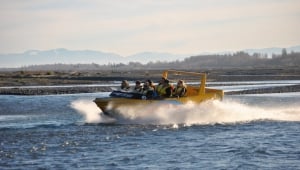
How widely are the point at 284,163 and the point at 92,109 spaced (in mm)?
12180

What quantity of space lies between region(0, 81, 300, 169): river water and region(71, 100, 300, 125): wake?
4 cm

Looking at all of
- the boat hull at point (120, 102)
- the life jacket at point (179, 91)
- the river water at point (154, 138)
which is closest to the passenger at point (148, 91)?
the boat hull at point (120, 102)

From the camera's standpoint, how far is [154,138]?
21453mm

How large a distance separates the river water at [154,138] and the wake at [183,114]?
4cm

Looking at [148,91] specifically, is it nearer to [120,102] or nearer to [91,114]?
[120,102]

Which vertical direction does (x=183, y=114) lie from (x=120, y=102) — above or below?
below

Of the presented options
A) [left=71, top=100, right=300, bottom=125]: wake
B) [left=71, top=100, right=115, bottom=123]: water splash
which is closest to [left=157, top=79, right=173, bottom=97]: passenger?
[left=71, top=100, right=300, bottom=125]: wake

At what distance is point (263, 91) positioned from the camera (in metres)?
46.7

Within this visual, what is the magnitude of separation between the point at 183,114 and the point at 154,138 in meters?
5.35

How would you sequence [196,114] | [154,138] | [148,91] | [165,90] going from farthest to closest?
1. [165,90]
2. [196,114]
3. [148,91]
4. [154,138]

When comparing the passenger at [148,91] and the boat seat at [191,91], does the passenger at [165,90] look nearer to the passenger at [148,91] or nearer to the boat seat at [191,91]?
the passenger at [148,91]

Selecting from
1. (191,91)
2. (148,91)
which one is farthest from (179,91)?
(191,91)

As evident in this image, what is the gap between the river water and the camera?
1723 cm

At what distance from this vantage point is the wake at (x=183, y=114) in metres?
26.1
